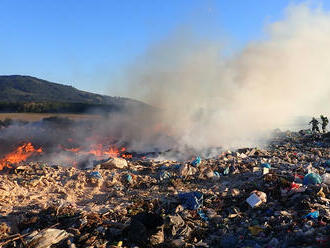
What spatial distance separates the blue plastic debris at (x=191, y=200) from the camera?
6.59 meters

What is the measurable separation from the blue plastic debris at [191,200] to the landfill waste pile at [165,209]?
0.02m

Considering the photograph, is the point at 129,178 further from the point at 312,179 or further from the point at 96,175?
the point at 312,179

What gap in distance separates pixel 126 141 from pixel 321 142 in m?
12.8

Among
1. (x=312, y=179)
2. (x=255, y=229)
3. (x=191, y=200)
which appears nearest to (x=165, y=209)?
(x=191, y=200)

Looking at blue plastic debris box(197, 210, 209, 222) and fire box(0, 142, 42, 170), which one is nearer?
blue plastic debris box(197, 210, 209, 222)

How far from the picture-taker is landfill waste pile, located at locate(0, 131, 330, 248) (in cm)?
510

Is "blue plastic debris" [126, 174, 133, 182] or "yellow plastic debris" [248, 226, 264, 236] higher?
"blue plastic debris" [126, 174, 133, 182]

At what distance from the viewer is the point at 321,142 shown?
1828 centimetres

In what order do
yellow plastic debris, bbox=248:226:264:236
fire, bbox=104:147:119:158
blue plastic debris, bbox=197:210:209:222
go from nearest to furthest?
yellow plastic debris, bbox=248:226:264:236, blue plastic debris, bbox=197:210:209:222, fire, bbox=104:147:119:158

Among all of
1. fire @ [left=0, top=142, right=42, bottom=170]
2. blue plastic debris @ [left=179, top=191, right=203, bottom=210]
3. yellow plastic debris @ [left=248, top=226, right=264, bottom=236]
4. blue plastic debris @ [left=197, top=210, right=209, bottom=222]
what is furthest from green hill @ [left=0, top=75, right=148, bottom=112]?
yellow plastic debris @ [left=248, top=226, right=264, bottom=236]

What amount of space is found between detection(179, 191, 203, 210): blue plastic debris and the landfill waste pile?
2 centimetres

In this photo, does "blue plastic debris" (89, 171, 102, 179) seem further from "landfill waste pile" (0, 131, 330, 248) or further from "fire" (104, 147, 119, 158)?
"fire" (104, 147, 119, 158)

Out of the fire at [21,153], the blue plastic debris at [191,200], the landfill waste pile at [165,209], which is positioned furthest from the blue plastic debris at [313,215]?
the fire at [21,153]

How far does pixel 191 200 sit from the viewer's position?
22.1 ft
